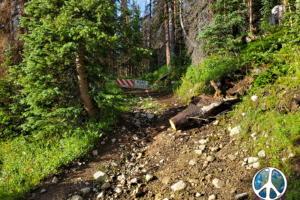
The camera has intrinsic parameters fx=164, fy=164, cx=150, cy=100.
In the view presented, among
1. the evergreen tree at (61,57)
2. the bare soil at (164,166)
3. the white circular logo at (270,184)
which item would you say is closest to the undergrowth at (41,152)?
the bare soil at (164,166)

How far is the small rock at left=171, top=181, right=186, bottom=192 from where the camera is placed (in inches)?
121

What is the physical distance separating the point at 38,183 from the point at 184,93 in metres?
6.36

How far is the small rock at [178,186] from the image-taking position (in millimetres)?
3068

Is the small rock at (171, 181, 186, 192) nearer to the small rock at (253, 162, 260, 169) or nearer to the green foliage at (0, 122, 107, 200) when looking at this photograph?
the small rock at (253, 162, 260, 169)

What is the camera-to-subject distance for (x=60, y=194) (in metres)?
3.40

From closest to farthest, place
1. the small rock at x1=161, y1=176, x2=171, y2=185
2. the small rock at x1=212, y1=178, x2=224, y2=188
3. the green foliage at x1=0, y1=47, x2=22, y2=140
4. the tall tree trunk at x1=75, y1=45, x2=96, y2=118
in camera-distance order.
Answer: the small rock at x1=212, y1=178, x2=224, y2=188, the small rock at x1=161, y1=176, x2=171, y2=185, the tall tree trunk at x1=75, y1=45, x2=96, y2=118, the green foliage at x1=0, y1=47, x2=22, y2=140

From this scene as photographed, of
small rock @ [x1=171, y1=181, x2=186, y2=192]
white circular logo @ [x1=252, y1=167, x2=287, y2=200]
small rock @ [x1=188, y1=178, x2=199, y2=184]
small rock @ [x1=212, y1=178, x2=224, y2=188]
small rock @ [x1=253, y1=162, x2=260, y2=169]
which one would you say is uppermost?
white circular logo @ [x1=252, y1=167, x2=287, y2=200]

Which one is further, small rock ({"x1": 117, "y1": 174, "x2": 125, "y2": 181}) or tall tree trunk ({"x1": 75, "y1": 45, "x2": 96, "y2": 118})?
tall tree trunk ({"x1": 75, "y1": 45, "x2": 96, "y2": 118})

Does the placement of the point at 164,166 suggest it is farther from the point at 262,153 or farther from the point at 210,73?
the point at 210,73

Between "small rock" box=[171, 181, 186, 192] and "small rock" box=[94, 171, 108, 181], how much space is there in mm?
1584

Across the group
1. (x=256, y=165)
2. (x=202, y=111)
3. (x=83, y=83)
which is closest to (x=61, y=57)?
(x=83, y=83)

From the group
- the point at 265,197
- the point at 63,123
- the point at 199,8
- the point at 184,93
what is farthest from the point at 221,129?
the point at 199,8

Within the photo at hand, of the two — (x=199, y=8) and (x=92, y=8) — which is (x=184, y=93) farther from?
(x=92, y=8)

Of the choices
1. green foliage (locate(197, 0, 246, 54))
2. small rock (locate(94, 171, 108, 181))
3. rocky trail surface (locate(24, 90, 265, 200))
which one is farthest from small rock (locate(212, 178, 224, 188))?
green foliage (locate(197, 0, 246, 54))
